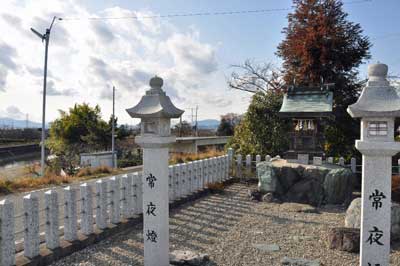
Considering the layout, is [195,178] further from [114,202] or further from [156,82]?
[156,82]

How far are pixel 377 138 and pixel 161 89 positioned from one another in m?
2.94

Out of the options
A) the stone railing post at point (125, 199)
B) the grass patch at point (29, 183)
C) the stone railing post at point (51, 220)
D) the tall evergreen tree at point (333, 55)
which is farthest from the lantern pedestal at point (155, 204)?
the tall evergreen tree at point (333, 55)

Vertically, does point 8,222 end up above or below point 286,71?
below

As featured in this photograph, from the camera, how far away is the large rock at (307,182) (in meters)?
8.74

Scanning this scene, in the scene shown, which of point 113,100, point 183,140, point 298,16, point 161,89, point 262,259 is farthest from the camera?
point 183,140

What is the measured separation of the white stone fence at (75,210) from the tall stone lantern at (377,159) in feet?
14.5

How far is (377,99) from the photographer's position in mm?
3863

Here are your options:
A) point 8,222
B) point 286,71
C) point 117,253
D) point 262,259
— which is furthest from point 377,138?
point 286,71

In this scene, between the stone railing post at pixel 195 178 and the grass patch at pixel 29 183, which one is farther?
the grass patch at pixel 29 183

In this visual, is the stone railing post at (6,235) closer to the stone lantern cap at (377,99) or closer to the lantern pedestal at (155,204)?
the lantern pedestal at (155,204)

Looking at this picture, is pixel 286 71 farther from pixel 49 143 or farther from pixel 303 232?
pixel 49 143

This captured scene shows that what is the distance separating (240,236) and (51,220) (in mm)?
3365

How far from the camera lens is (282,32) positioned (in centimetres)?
1596

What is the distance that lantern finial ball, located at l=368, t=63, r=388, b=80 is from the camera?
390cm
